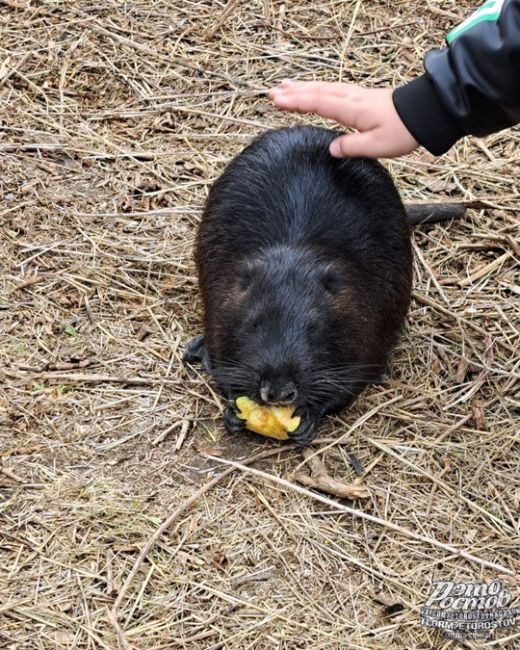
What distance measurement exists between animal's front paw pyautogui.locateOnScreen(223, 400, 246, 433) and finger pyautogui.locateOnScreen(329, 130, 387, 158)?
1.28 metres

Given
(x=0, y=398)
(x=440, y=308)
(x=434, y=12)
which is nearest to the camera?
(x=0, y=398)

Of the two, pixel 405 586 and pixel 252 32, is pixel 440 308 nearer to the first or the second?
pixel 405 586

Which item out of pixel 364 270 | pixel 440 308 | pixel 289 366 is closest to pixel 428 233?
pixel 440 308

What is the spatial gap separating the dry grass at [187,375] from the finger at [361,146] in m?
1.38

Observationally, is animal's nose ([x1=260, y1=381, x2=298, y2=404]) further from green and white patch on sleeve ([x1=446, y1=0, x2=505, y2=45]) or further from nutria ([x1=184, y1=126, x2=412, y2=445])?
green and white patch on sleeve ([x1=446, y1=0, x2=505, y2=45])

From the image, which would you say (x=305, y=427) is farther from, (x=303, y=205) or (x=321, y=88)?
(x=321, y=88)

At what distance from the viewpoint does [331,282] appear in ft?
16.0

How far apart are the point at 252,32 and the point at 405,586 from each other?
4729 millimetres

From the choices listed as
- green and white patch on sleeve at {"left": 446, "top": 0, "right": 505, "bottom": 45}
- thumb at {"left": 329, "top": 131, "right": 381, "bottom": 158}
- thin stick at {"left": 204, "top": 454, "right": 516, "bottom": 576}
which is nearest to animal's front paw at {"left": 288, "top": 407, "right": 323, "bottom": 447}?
thin stick at {"left": 204, "top": 454, "right": 516, "bottom": 576}

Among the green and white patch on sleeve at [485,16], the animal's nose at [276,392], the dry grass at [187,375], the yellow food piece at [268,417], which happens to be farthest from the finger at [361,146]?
the dry grass at [187,375]

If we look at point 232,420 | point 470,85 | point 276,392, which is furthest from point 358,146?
point 232,420

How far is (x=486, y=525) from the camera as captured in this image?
178 inches

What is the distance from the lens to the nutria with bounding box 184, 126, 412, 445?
15.2 ft

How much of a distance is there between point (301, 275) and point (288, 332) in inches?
13.2
